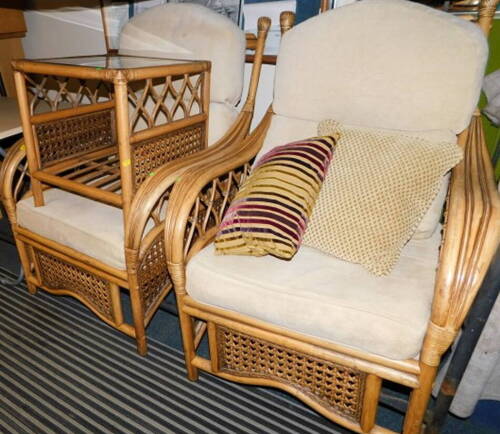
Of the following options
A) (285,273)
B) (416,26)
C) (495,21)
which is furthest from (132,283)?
(495,21)

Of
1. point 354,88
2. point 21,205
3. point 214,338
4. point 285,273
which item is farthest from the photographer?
point 21,205

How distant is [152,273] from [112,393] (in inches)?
14.9

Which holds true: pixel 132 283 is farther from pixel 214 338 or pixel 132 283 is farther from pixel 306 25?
pixel 306 25

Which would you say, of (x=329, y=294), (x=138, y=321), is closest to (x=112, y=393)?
(x=138, y=321)

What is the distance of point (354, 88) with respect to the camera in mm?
1229

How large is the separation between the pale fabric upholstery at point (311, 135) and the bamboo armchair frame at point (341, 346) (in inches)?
3.7

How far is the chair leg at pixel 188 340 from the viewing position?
112cm

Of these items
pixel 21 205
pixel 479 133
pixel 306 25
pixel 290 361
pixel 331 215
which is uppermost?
pixel 306 25

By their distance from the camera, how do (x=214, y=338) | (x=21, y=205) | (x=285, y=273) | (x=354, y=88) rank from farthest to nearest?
1. (x=21, y=205)
2. (x=354, y=88)
3. (x=214, y=338)
4. (x=285, y=273)

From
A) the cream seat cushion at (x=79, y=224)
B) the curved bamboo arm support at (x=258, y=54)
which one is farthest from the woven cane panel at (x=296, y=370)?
the curved bamboo arm support at (x=258, y=54)

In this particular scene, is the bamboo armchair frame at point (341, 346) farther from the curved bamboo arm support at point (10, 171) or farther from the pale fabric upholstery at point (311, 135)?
the curved bamboo arm support at point (10, 171)

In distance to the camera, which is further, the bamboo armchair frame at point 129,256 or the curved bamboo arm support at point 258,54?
the curved bamboo arm support at point 258,54

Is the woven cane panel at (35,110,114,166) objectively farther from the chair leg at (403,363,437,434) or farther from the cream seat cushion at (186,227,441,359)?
the chair leg at (403,363,437,434)

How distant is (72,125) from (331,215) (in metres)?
1.03
